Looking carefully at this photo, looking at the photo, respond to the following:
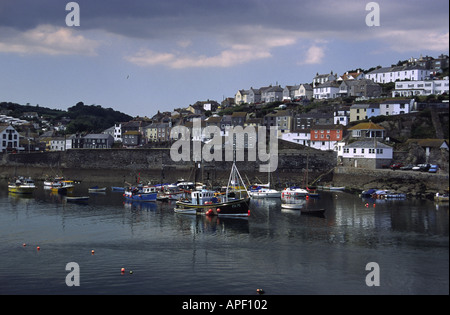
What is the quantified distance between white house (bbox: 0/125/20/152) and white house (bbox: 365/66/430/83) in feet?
214

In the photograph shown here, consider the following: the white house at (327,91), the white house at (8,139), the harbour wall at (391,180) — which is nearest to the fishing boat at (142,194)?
the harbour wall at (391,180)

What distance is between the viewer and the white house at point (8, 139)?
7481 cm

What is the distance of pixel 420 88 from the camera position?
7450 cm

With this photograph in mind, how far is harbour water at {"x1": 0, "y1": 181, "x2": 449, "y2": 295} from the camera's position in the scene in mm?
17281

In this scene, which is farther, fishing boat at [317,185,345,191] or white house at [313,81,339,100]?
white house at [313,81,339,100]

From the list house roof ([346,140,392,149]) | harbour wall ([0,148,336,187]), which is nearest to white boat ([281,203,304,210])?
harbour wall ([0,148,336,187])

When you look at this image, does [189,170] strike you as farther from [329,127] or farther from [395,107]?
[395,107]

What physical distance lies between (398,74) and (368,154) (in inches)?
1633

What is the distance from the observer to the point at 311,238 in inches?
998

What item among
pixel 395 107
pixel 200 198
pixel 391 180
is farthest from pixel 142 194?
pixel 395 107

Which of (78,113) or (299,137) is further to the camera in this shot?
(78,113)

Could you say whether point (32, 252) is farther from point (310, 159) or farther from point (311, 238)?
point (310, 159)

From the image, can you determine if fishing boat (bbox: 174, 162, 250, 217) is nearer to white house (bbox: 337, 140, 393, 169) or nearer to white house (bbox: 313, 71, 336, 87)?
white house (bbox: 337, 140, 393, 169)

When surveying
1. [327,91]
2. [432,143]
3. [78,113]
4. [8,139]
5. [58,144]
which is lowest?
[432,143]
